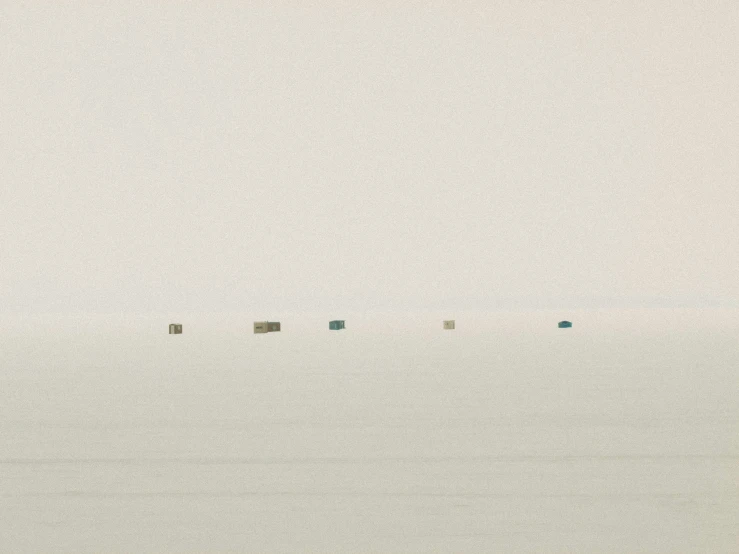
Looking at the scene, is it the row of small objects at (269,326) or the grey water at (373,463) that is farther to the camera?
the row of small objects at (269,326)

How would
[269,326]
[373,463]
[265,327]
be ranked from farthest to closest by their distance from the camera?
[269,326] < [265,327] < [373,463]

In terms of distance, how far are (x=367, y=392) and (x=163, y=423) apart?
283 inches

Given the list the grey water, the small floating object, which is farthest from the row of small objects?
the grey water

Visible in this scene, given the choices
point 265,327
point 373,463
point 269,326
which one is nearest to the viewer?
point 373,463

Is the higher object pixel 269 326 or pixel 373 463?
pixel 269 326

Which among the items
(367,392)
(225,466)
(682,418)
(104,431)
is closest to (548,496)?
(225,466)

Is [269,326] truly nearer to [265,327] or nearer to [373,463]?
[265,327]

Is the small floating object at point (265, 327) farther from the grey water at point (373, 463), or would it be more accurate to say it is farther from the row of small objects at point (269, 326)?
the grey water at point (373, 463)

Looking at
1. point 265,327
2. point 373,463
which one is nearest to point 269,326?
point 265,327

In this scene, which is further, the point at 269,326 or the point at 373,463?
the point at 269,326

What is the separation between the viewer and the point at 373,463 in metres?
15.4

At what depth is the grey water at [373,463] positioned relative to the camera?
11.3 meters

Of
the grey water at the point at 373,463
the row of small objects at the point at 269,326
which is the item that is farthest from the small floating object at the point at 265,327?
the grey water at the point at 373,463

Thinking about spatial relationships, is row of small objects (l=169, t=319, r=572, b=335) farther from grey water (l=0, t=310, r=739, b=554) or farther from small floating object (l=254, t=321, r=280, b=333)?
grey water (l=0, t=310, r=739, b=554)
